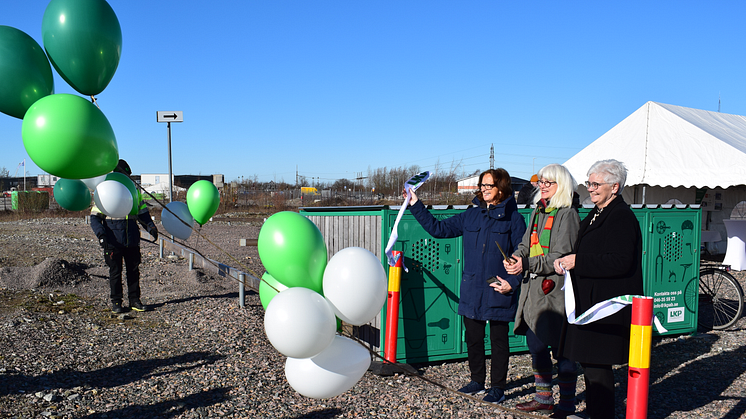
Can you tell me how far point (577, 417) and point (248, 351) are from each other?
10.3 feet

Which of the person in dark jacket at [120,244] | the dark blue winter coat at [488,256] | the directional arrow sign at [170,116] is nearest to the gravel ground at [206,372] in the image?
the person in dark jacket at [120,244]

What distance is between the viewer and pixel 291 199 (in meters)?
39.0

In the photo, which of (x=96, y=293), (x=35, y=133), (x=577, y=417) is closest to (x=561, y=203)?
(x=577, y=417)

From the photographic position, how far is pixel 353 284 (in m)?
2.38

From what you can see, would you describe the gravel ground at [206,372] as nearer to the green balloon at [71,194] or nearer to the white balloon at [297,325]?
the white balloon at [297,325]

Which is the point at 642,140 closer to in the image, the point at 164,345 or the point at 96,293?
the point at 164,345

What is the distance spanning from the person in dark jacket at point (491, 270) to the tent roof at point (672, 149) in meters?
7.26

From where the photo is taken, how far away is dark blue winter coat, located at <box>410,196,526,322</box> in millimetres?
3566

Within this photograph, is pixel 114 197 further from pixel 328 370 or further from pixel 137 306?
pixel 328 370

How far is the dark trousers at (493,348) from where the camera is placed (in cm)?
364

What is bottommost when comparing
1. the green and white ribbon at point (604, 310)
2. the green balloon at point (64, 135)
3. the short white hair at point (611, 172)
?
the green and white ribbon at point (604, 310)

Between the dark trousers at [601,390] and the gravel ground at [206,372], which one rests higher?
the dark trousers at [601,390]

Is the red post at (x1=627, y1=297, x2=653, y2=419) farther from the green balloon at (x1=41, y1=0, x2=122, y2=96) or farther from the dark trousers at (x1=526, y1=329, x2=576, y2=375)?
the green balloon at (x1=41, y1=0, x2=122, y2=96)

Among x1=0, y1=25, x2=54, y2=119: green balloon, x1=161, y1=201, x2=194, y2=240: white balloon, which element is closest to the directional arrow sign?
x1=161, y1=201, x2=194, y2=240: white balloon
